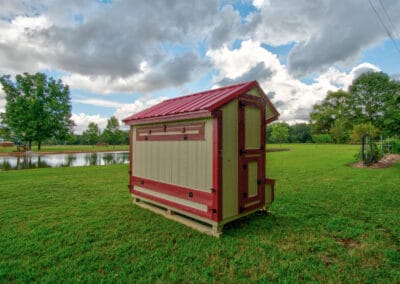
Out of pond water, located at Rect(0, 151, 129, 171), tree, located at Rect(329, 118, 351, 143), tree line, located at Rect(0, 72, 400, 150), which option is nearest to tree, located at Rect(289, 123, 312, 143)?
tree line, located at Rect(0, 72, 400, 150)

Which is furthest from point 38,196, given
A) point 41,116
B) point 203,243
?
point 41,116

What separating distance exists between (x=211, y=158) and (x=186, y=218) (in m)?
1.55

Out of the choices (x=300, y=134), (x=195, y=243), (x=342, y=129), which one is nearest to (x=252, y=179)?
(x=195, y=243)

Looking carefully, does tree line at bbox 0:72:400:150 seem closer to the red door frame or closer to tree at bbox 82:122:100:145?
tree at bbox 82:122:100:145

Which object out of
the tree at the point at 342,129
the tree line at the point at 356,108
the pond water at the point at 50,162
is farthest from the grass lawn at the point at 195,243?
the tree at the point at 342,129

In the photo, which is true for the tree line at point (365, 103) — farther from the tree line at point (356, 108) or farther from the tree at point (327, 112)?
the tree at point (327, 112)

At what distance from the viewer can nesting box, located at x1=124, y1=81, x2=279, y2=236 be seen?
3.40 m

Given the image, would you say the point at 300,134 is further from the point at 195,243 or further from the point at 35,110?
the point at 195,243

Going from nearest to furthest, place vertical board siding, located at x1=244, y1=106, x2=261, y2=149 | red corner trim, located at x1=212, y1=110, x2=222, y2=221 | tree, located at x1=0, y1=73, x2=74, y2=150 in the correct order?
red corner trim, located at x1=212, y1=110, x2=222, y2=221 < vertical board siding, located at x1=244, y1=106, x2=261, y2=149 < tree, located at x1=0, y1=73, x2=74, y2=150

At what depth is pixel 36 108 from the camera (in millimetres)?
25484

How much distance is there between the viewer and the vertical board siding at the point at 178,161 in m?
3.50

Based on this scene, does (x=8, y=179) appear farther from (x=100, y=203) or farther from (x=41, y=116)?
(x=41, y=116)

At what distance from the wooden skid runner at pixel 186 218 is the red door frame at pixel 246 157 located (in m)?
0.63

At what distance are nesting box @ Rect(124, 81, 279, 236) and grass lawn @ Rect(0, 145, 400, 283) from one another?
376 millimetres
